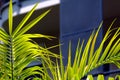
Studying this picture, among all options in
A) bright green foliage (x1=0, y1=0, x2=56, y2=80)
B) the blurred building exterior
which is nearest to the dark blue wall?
the blurred building exterior

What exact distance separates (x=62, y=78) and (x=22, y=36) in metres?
0.44

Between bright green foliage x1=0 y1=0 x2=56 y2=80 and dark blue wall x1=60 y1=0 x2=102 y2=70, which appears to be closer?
bright green foliage x1=0 y1=0 x2=56 y2=80

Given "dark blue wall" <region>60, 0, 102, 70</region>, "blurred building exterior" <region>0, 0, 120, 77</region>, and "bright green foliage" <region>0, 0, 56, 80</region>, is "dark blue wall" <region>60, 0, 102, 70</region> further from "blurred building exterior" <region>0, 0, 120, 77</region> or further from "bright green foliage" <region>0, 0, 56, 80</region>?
"bright green foliage" <region>0, 0, 56, 80</region>

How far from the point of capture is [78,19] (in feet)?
31.4

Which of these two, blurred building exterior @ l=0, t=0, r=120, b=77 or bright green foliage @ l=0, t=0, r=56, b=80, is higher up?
blurred building exterior @ l=0, t=0, r=120, b=77

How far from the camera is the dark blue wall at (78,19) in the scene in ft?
30.3

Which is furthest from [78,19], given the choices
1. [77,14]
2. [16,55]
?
[16,55]

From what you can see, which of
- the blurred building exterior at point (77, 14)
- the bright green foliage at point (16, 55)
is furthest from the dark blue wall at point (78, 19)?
the bright green foliage at point (16, 55)

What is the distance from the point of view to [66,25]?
9.71 m

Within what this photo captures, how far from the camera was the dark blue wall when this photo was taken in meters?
9.25

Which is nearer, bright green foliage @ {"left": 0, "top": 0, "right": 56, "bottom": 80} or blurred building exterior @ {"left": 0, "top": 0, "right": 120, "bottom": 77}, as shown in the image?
bright green foliage @ {"left": 0, "top": 0, "right": 56, "bottom": 80}

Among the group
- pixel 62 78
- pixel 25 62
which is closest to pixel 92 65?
pixel 62 78

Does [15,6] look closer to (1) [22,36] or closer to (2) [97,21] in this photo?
(2) [97,21]

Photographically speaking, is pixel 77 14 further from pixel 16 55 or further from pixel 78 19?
pixel 16 55
